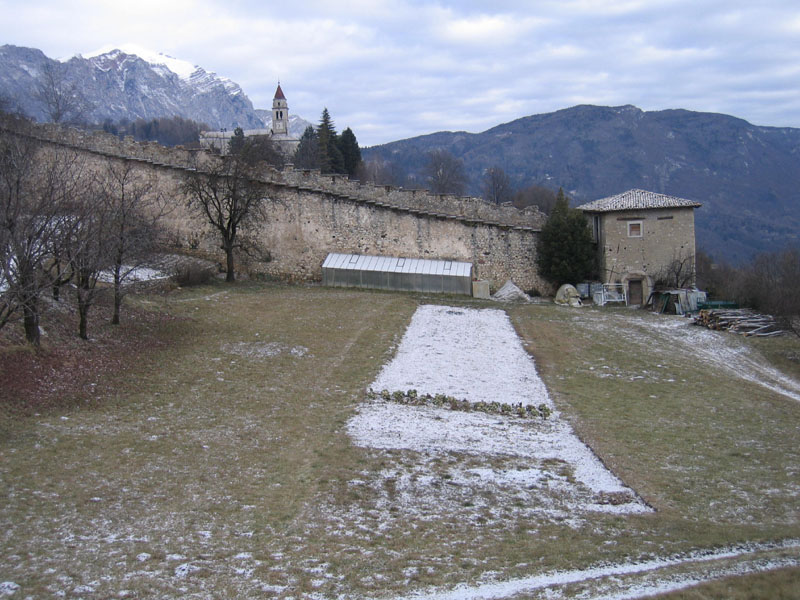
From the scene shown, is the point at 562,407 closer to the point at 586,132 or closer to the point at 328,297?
the point at 328,297

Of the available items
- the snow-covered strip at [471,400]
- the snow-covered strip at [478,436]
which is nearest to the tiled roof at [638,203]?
the snow-covered strip at [471,400]

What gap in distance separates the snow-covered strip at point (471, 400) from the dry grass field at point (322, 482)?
407mm

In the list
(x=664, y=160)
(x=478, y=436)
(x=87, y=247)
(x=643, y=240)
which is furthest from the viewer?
(x=664, y=160)

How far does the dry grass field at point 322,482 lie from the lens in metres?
7.66

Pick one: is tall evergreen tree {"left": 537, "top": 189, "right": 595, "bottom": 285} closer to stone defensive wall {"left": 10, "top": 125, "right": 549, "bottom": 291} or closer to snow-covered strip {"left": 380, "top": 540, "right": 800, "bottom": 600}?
stone defensive wall {"left": 10, "top": 125, "right": 549, "bottom": 291}

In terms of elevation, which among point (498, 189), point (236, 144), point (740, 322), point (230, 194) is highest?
point (236, 144)

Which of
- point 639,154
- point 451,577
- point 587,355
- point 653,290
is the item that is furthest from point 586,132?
point 451,577

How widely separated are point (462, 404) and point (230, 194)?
54.7 ft

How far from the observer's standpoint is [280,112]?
117 meters

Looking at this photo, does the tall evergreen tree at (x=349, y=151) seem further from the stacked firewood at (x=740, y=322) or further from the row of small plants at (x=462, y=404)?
the row of small plants at (x=462, y=404)

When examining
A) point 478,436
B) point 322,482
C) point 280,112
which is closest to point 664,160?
point 280,112

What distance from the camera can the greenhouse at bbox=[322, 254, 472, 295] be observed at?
100ft

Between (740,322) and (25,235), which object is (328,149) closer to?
(740,322)

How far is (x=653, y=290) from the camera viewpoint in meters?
30.8
